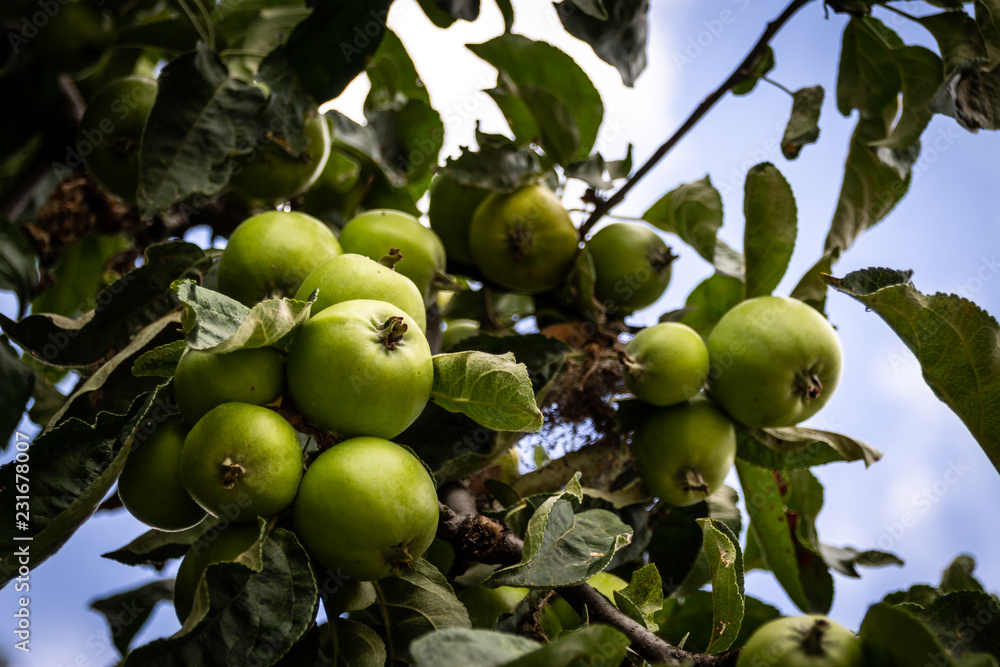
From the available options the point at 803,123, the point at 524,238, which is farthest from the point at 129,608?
the point at 803,123

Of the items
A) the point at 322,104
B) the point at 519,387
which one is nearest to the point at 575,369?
the point at 519,387

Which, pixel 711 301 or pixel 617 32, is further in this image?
pixel 711 301

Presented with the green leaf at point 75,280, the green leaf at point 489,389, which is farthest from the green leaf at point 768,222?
the green leaf at point 75,280

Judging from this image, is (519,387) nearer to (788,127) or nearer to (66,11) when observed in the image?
(788,127)

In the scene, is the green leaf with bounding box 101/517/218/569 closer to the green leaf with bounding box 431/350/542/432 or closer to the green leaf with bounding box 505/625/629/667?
the green leaf with bounding box 431/350/542/432

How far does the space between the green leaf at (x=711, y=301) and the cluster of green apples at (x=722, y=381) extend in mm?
288

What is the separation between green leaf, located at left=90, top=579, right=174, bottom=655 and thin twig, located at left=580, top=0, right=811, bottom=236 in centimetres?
118

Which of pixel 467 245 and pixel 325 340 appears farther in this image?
pixel 467 245

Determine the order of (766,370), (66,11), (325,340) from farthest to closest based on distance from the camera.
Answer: (66,11)
(766,370)
(325,340)

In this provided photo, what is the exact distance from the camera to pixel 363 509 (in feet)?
2.95

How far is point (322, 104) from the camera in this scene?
1561 mm

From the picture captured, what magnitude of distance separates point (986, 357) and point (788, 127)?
0.83 meters

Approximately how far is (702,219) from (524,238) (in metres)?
0.47

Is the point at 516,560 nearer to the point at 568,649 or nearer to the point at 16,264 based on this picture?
the point at 568,649
